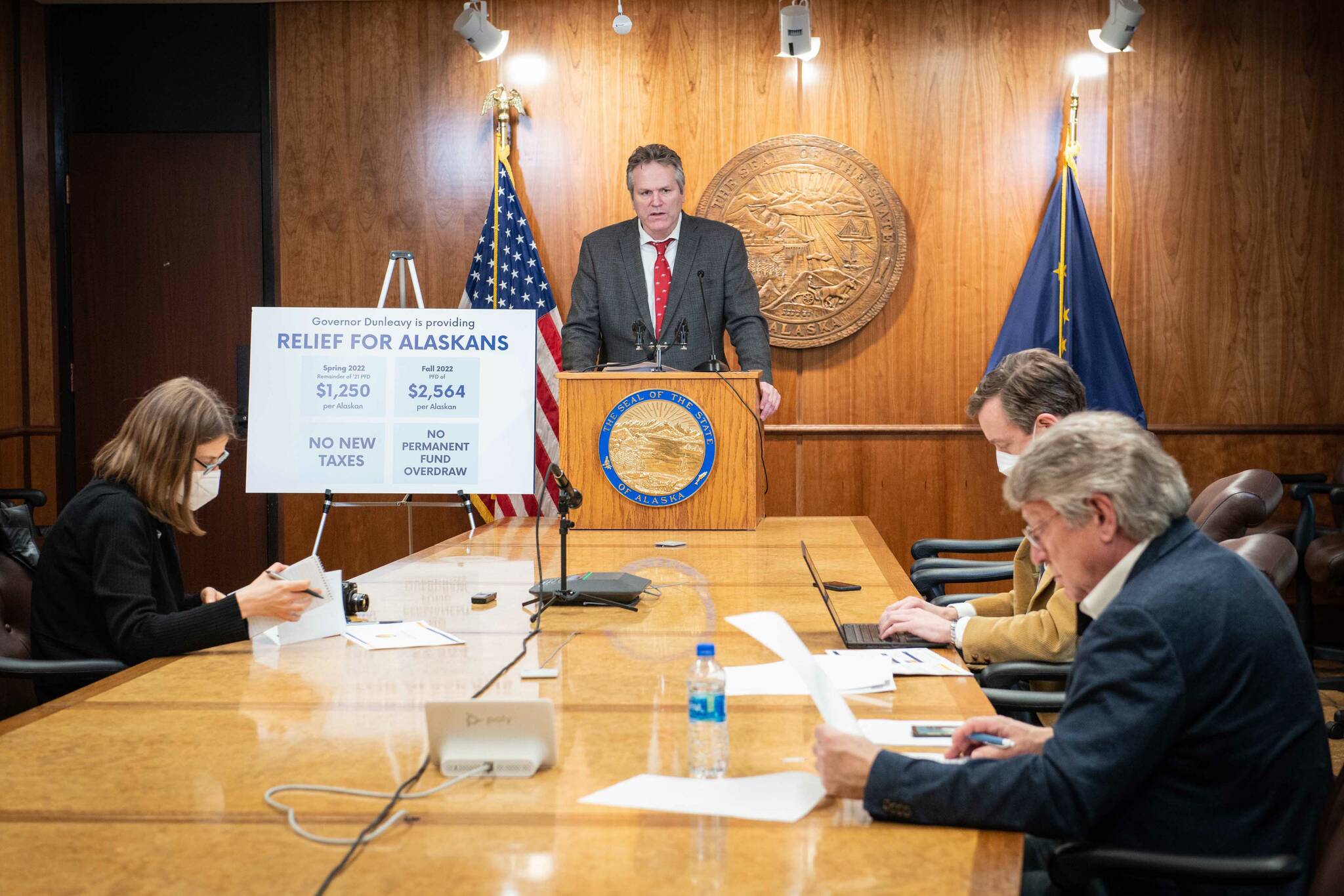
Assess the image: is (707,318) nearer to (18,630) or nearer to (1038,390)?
(1038,390)

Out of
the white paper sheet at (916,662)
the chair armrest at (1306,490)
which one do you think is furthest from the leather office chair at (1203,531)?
the chair armrest at (1306,490)

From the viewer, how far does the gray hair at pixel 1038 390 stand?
2.54 meters

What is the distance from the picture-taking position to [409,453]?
13.0 ft

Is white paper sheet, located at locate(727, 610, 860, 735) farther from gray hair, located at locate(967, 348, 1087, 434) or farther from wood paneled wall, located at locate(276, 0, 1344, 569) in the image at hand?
wood paneled wall, located at locate(276, 0, 1344, 569)

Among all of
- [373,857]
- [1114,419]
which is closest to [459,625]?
[373,857]

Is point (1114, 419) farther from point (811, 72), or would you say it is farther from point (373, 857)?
point (811, 72)

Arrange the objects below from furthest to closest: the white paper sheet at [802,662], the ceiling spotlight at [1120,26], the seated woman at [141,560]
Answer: the ceiling spotlight at [1120,26]
the seated woman at [141,560]
the white paper sheet at [802,662]

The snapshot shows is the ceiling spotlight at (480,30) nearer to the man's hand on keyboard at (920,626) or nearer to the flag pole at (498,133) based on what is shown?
the flag pole at (498,133)

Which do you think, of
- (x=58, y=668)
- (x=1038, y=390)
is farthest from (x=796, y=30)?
(x=58, y=668)

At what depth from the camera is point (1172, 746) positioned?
140 cm

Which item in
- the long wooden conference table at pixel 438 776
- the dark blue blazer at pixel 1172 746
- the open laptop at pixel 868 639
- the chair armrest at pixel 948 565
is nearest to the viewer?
the long wooden conference table at pixel 438 776

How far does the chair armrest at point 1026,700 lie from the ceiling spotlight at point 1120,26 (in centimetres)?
389

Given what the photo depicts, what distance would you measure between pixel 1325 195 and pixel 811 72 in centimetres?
256

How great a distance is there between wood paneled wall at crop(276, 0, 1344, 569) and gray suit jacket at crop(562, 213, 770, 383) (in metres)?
1.46
